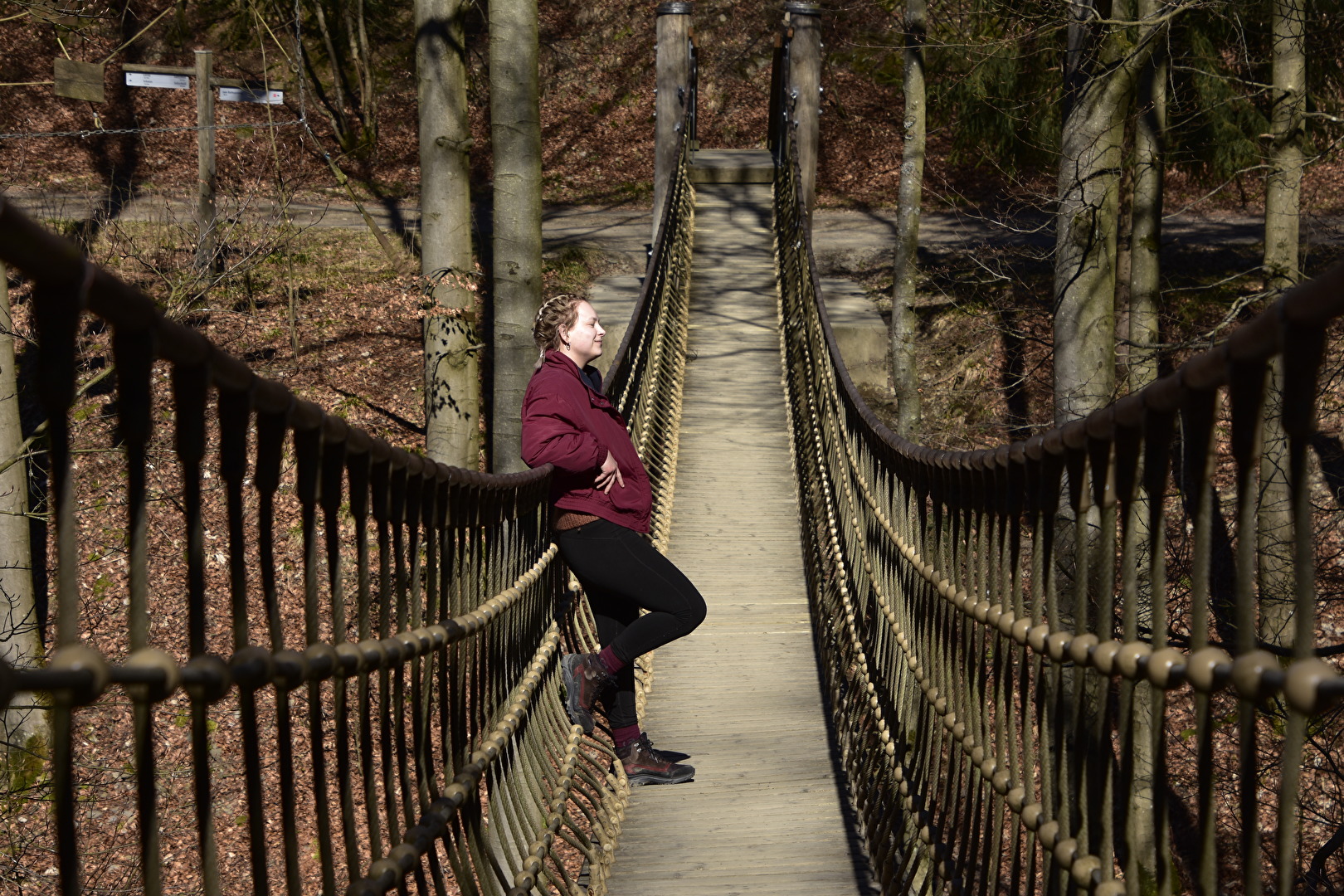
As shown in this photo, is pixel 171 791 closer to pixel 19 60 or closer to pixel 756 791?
pixel 756 791

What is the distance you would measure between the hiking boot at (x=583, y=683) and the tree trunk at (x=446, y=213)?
3662 millimetres

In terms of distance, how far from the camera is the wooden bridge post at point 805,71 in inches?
440

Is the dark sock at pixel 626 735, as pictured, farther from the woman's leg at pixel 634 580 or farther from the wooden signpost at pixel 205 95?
the wooden signpost at pixel 205 95

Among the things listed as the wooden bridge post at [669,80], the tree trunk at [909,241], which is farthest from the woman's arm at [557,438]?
the wooden bridge post at [669,80]

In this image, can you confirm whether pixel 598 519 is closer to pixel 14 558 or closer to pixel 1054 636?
pixel 1054 636

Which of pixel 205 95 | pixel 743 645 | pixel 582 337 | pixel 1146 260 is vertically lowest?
pixel 743 645

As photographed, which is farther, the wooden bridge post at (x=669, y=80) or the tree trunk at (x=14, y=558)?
the wooden bridge post at (x=669, y=80)

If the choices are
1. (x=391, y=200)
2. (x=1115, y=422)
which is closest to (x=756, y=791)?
(x=1115, y=422)

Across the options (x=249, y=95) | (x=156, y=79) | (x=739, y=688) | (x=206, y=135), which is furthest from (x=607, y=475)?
(x=206, y=135)

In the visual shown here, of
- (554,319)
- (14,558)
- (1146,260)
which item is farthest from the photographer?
(1146,260)

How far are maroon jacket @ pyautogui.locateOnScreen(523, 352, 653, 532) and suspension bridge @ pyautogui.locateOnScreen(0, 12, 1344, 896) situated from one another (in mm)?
132

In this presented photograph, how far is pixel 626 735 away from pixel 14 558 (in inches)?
214

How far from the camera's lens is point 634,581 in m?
3.69

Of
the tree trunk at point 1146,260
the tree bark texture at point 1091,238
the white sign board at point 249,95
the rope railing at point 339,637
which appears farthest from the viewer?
the white sign board at point 249,95
